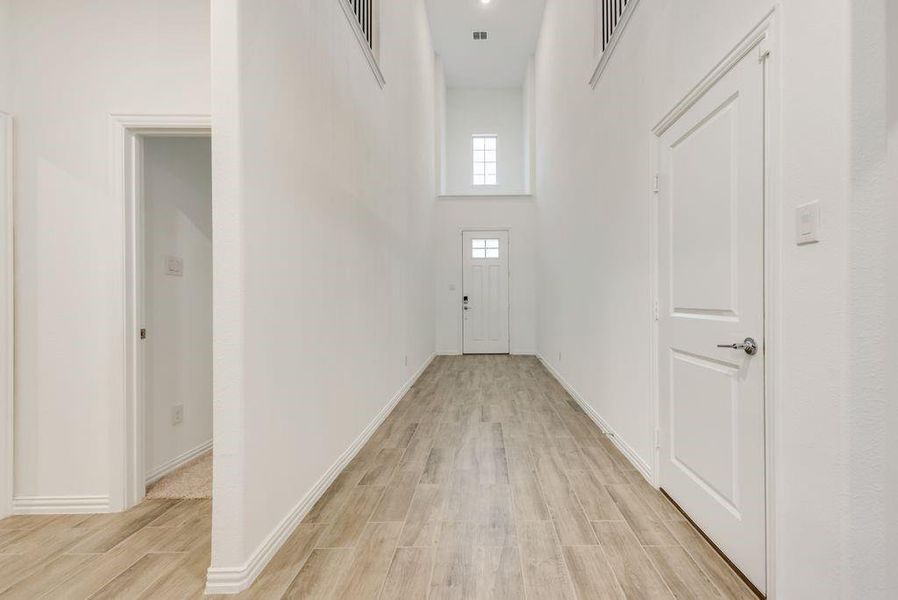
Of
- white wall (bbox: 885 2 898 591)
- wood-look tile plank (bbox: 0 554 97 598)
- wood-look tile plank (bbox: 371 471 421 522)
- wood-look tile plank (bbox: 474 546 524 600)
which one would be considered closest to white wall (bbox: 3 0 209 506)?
wood-look tile plank (bbox: 0 554 97 598)

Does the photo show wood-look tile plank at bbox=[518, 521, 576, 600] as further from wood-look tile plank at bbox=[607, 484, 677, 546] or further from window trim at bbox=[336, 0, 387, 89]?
window trim at bbox=[336, 0, 387, 89]

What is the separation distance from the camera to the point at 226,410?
61.9 inches

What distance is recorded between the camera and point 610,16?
10.9ft

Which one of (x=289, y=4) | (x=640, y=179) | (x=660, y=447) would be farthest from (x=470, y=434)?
(x=289, y=4)

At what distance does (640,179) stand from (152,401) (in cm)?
316

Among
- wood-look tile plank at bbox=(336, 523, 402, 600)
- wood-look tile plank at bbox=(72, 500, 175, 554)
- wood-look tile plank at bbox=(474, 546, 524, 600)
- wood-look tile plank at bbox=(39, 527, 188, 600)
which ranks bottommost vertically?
wood-look tile plank at bbox=(72, 500, 175, 554)

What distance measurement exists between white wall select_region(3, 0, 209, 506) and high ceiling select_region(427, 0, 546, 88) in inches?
217

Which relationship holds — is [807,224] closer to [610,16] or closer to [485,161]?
[610,16]

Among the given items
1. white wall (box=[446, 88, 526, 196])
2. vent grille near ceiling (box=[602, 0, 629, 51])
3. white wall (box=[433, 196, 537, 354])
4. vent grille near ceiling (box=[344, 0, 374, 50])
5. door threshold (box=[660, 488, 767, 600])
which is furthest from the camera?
white wall (box=[446, 88, 526, 196])

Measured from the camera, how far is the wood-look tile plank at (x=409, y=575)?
1554 mm

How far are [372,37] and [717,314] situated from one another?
3.41 m

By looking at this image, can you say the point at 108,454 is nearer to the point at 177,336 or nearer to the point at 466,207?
the point at 177,336

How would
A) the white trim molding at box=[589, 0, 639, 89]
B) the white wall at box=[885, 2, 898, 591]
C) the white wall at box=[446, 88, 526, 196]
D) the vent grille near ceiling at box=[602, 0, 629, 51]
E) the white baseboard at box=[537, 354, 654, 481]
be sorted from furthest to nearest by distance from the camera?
the white wall at box=[446, 88, 526, 196], the vent grille near ceiling at box=[602, 0, 629, 51], the white trim molding at box=[589, 0, 639, 89], the white baseboard at box=[537, 354, 654, 481], the white wall at box=[885, 2, 898, 591]

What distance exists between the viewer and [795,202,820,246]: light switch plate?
1245 millimetres
